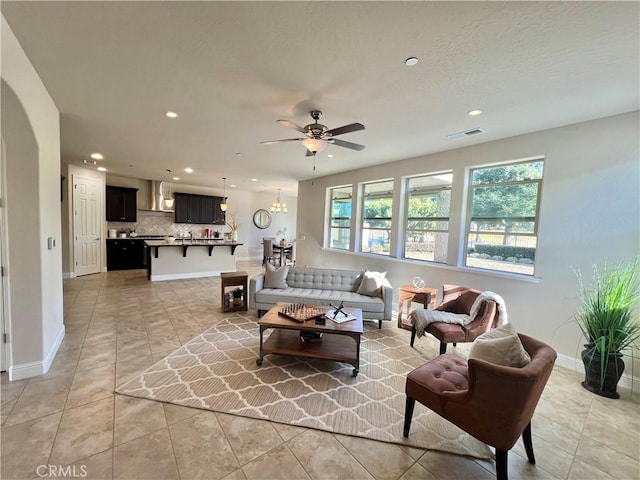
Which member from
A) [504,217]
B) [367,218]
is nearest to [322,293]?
[367,218]

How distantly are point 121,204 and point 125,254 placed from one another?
1.46 meters

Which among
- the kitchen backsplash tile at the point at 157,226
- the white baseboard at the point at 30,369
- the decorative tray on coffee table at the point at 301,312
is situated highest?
the kitchen backsplash tile at the point at 157,226

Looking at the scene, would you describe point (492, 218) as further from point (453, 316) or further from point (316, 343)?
point (316, 343)

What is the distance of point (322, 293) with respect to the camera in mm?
4312

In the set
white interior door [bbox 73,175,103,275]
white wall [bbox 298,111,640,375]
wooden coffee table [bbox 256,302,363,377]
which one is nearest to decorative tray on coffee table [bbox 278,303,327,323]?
wooden coffee table [bbox 256,302,363,377]

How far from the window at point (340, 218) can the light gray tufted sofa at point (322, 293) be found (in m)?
2.10

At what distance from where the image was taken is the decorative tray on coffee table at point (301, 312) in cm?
297

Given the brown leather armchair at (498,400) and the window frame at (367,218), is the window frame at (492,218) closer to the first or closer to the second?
the window frame at (367,218)

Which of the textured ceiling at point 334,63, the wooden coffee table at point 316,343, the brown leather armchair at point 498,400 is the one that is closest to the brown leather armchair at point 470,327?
the wooden coffee table at point 316,343

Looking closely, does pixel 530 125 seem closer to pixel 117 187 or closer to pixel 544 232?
pixel 544 232

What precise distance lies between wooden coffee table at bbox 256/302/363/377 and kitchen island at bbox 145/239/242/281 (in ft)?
15.5

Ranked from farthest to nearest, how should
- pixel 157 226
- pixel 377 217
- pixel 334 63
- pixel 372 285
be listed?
pixel 157 226, pixel 377 217, pixel 372 285, pixel 334 63

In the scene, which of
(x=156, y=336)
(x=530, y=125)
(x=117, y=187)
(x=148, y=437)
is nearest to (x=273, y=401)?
(x=148, y=437)

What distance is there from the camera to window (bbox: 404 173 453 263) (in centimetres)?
462
